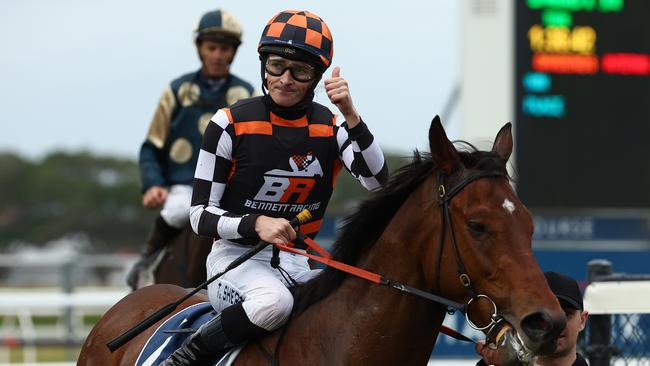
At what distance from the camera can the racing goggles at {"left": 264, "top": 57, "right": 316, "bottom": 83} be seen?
13.7 feet

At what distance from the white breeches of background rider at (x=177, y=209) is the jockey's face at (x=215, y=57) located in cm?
73

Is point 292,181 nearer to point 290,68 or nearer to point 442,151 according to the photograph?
point 290,68

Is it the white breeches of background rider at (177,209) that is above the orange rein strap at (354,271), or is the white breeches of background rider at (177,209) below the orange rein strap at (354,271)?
below

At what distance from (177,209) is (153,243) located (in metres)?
0.38

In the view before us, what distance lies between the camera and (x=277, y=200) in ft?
13.9

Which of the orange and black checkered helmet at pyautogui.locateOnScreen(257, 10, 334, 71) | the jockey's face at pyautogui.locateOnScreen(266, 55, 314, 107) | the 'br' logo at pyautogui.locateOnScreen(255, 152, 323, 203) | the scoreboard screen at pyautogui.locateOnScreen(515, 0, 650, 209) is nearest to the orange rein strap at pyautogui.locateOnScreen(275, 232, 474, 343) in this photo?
the 'br' logo at pyautogui.locateOnScreen(255, 152, 323, 203)

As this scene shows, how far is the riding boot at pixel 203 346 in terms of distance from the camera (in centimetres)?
400

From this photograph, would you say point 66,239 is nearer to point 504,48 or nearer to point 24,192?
point 24,192

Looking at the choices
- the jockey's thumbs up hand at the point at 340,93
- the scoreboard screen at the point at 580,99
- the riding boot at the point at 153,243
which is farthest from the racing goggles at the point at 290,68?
the scoreboard screen at the point at 580,99

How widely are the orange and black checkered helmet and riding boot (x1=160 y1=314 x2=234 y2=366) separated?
979mm

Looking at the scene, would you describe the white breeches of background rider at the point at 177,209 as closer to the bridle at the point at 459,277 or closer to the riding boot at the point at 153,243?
the riding boot at the point at 153,243

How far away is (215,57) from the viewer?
6660 mm

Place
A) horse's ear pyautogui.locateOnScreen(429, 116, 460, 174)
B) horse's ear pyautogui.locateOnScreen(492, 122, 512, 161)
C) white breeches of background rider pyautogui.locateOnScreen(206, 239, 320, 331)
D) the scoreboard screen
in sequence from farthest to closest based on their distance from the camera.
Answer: the scoreboard screen, white breeches of background rider pyautogui.locateOnScreen(206, 239, 320, 331), horse's ear pyautogui.locateOnScreen(492, 122, 512, 161), horse's ear pyautogui.locateOnScreen(429, 116, 460, 174)

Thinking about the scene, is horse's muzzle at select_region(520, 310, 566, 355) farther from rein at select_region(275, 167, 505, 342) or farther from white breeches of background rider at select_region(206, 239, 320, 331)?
white breeches of background rider at select_region(206, 239, 320, 331)
